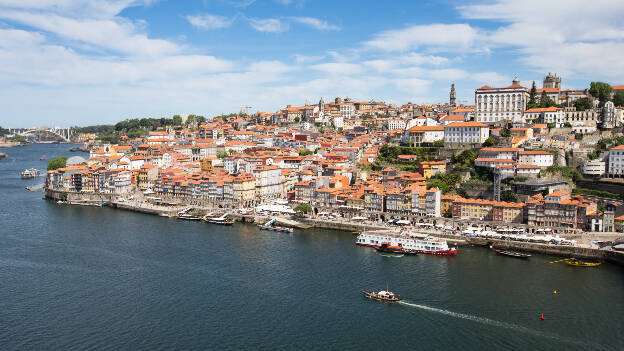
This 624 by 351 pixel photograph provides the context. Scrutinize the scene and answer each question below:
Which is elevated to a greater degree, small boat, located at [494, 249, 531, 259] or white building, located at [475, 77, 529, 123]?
white building, located at [475, 77, 529, 123]

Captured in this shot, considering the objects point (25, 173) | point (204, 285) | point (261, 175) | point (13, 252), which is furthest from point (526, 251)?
point (25, 173)

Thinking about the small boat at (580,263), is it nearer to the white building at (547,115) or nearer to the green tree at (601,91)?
the white building at (547,115)

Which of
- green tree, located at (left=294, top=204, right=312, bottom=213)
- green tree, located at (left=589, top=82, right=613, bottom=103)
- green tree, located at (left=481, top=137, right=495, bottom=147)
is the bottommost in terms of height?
green tree, located at (left=294, top=204, right=312, bottom=213)

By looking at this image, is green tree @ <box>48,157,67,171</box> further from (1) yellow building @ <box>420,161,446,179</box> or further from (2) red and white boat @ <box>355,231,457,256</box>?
(2) red and white boat @ <box>355,231,457,256</box>

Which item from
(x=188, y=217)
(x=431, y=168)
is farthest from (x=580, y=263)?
(x=188, y=217)

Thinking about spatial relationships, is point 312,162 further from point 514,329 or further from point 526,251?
point 514,329

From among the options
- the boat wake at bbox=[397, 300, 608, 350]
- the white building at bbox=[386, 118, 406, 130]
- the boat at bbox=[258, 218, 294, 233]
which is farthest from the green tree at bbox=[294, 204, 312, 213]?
the white building at bbox=[386, 118, 406, 130]

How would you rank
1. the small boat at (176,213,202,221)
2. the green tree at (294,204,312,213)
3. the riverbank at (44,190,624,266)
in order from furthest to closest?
the small boat at (176,213,202,221)
the green tree at (294,204,312,213)
the riverbank at (44,190,624,266)
